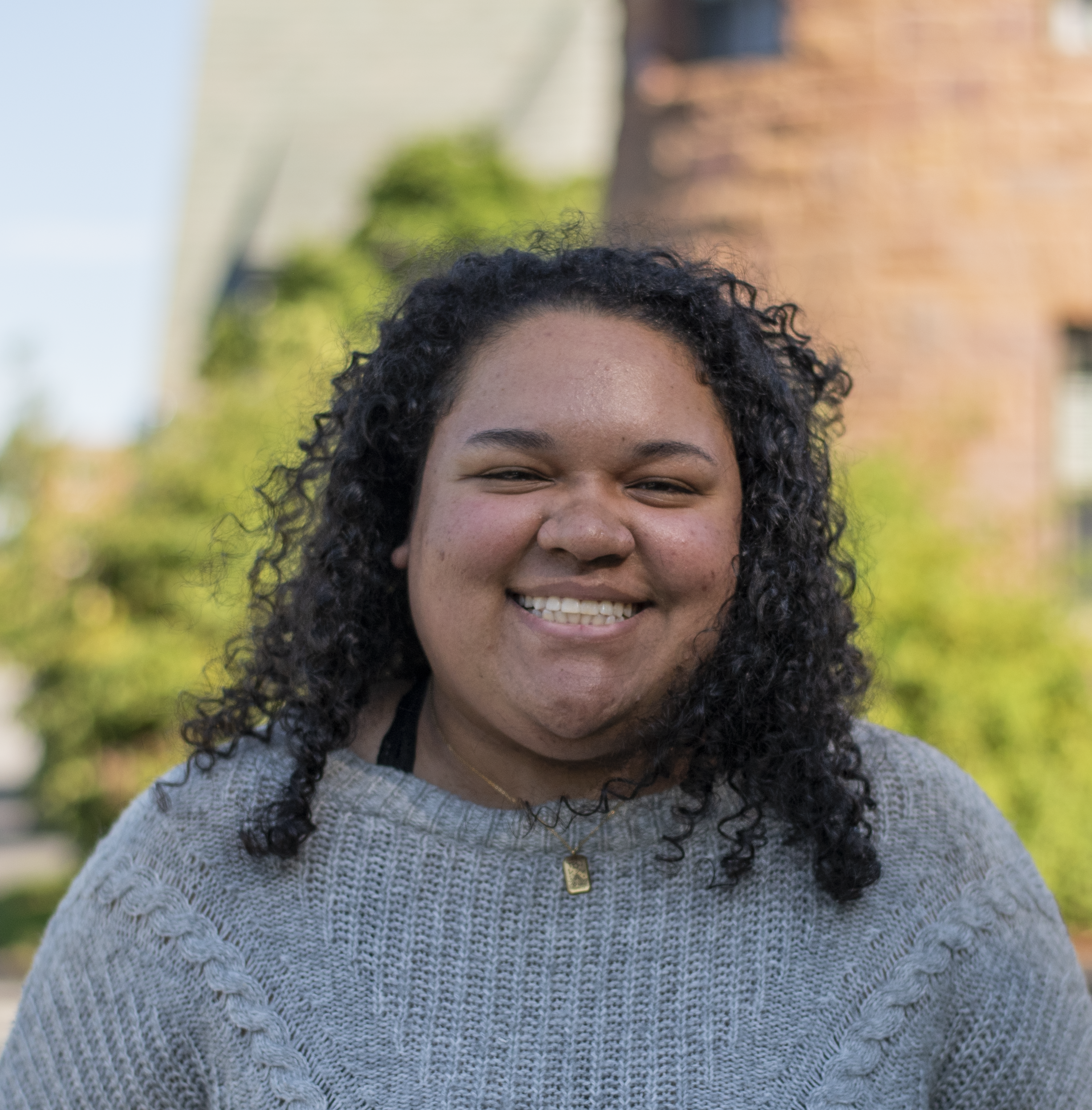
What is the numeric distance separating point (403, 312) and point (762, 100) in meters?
5.99

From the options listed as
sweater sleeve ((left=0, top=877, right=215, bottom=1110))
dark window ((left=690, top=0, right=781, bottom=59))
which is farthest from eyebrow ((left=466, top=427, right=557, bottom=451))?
dark window ((left=690, top=0, right=781, bottom=59))

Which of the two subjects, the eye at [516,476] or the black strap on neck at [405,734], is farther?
the black strap on neck at [405,734]

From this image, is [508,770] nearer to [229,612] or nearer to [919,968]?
[919,968]

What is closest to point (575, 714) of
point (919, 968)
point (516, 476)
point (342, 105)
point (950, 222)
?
point (516, 476)

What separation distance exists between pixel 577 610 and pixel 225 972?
2.32 feet

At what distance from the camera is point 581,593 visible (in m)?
1.90

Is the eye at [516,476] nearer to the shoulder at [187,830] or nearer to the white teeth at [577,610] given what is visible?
the white teeth at [577,610]

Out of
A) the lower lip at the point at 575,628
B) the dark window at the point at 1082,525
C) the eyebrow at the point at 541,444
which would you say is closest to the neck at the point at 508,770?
the lower lip at the point at 575,628

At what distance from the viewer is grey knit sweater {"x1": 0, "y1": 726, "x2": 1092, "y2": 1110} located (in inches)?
75.5

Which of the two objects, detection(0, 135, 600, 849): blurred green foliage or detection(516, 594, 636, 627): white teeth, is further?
detection(0, 135, 600, 849): blurred green foliage

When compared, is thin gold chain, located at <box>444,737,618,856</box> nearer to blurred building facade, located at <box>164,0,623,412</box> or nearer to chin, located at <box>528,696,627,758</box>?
chin, located at <box>528,696,627,758</box>

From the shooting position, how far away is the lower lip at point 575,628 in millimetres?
1912

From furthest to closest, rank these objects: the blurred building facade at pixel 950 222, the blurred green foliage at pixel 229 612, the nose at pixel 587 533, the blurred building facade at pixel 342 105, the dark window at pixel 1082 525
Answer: the blurred building facade at pixel 342 105 → the dark window at pixel 1082 525 → the blurred building facade at pixel 950 222 → the blurred green foliage at pixel 229 612 → the nose at pixel 587 533

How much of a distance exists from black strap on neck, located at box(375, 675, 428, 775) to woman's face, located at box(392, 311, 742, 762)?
0.84 feet
